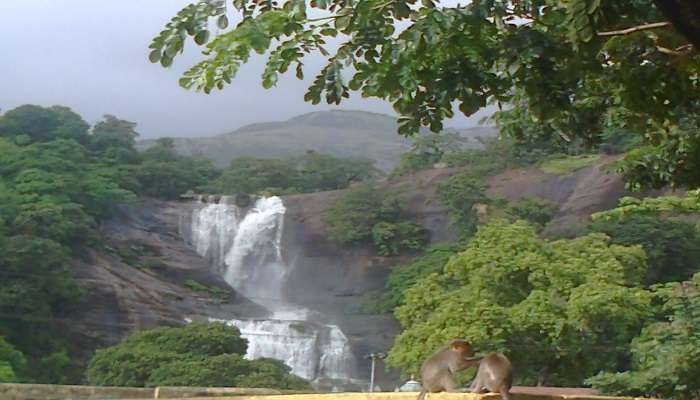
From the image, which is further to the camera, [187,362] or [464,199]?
[464,199]

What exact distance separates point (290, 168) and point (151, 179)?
5235 millimetres

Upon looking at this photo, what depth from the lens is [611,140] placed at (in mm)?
28062

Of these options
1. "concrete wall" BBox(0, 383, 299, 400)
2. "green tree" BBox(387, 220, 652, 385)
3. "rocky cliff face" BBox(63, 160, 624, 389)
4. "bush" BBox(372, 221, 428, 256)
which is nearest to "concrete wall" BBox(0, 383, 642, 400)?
"concrete wall" BBox(0, 383, 299, 400)

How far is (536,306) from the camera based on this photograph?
13547 mm

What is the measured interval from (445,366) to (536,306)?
25.3 ft

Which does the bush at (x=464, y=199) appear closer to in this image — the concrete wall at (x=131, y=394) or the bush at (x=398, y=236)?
the bush at (x=398, y=236)

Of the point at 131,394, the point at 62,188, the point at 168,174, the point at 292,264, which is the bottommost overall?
the point at 292,264

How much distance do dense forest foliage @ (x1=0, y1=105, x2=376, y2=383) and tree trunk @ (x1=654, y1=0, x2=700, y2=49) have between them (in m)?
18.4

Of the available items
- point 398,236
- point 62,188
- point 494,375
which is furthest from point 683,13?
point 398,236

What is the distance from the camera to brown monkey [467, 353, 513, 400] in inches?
199

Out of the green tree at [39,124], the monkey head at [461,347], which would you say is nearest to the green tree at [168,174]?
the green tree at [39,124]

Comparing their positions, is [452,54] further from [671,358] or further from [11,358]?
[11,358]

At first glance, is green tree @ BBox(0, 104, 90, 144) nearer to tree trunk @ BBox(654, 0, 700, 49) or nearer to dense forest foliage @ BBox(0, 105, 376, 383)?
dense forest foliage @ BBox(0, 105, 376, 383)

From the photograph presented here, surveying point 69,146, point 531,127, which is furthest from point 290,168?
point 531,127
